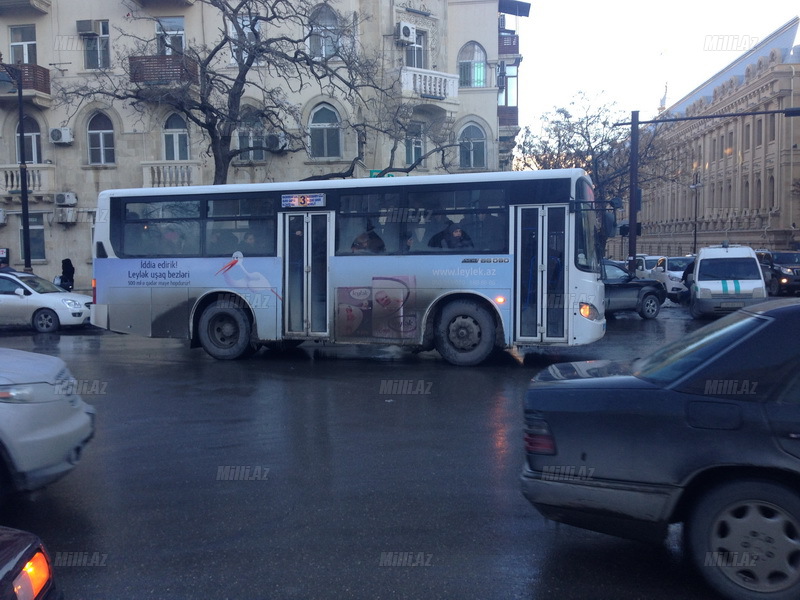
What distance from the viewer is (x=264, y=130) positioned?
2678 centimetres

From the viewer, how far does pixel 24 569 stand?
2834mm

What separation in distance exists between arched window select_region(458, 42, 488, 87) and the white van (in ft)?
44.2

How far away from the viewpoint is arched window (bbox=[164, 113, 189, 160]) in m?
Result: 28.6

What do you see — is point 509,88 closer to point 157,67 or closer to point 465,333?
point 157,67

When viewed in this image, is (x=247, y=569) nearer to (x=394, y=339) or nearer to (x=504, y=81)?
(x=394, y=339)

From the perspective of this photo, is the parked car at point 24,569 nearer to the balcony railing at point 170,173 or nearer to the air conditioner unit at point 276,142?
the air conditioner unit at point 276,142

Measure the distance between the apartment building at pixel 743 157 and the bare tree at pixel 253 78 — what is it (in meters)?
21.2

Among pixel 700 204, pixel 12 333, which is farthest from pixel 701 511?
pixel 700 204

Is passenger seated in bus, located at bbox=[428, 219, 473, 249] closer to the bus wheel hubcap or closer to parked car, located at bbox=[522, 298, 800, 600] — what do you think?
the bus wheel hubcap

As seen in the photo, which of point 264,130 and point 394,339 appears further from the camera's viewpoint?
point 264,130

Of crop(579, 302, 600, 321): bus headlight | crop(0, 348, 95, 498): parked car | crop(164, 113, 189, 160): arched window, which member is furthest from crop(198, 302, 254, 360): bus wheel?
crop(164, 113, 189, 160): arched window

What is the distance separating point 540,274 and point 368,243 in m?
2.89

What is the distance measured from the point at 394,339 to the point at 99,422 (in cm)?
506

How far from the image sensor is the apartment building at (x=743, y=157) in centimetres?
4978
